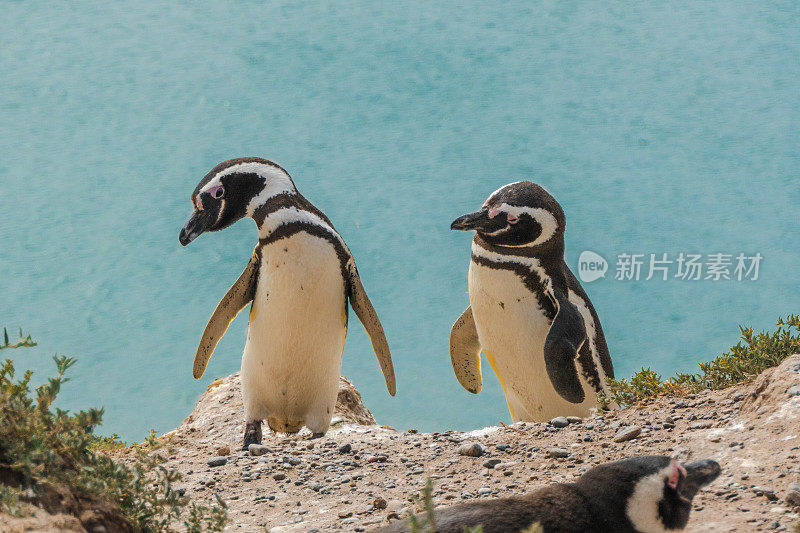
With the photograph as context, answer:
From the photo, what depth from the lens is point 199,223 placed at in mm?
4059

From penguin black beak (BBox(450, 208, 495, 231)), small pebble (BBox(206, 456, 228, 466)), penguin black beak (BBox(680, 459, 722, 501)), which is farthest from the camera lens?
penguin black beak (BBox(450, 208, 495, 231))

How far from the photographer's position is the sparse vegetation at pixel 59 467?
1709 mm

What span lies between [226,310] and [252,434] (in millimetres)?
681

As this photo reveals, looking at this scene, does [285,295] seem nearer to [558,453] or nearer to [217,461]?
[217,461]

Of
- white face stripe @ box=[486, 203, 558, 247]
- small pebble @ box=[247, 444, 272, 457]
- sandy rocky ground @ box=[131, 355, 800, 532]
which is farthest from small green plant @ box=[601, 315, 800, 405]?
small pebble @ box=[247, 444, 272, 457]

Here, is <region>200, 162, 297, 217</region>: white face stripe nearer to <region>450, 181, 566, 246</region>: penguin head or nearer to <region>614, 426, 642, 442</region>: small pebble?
<region>450, 181, 566, 246</region>: penguin head

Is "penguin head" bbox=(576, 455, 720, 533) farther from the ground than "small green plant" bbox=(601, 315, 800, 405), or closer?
closer

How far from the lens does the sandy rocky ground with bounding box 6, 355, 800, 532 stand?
240 centimetres

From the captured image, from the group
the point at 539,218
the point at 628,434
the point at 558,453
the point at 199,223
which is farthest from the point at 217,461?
the point at 539,218

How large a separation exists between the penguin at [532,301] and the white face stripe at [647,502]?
2201 millimetres

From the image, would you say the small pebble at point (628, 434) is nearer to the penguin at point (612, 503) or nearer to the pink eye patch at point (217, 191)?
the penguin at point (612, 503)

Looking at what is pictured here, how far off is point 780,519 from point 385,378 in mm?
2404

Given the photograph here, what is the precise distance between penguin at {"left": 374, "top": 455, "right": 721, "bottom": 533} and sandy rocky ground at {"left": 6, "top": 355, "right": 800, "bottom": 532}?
0.95 ft

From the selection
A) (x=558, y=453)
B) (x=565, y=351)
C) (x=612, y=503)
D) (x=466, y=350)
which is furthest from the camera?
(x=466, y=350)
